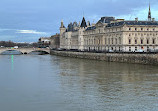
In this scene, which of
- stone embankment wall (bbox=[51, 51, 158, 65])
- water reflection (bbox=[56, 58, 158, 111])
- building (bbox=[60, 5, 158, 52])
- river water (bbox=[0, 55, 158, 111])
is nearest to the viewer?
river water (bbox=[0, 55, 158, 111])

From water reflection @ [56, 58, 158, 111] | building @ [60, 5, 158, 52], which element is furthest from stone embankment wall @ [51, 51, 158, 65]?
water reflection @ [56, 58, 158, 111]

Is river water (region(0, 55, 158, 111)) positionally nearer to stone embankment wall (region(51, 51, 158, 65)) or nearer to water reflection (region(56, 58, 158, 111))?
water reflection (region(56, 58, 158, 111))

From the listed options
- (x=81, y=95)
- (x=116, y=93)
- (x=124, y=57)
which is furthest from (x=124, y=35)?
(x=81, y=95)

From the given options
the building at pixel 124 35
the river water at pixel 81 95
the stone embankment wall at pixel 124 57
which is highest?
the building at pixel 124 35

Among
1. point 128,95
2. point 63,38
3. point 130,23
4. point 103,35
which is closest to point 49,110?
point 128,95

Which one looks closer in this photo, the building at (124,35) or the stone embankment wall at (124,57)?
the stone embankment wall at (124,57)

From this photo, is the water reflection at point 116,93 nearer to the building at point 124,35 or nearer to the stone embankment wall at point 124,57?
the stone embankment wall at point 124,57

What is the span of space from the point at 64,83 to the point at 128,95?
338 inches

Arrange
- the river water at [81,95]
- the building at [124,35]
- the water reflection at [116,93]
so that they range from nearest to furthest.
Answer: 1. the river water at [81,95]
2. the water reflection at [116,93]
3. the building at [124,35]

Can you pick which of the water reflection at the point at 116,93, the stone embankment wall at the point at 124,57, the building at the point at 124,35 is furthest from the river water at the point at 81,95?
the building at the point at 124,35

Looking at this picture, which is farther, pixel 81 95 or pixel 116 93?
pixel 116 93

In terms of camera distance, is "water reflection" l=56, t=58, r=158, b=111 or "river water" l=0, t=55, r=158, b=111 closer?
"river water" l=0, t=55, r=158, b=111

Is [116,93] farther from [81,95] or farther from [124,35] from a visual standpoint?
[124,35]

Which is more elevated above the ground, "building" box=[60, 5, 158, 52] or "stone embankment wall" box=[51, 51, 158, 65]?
"building" box=[60, 5, 158, 52]
